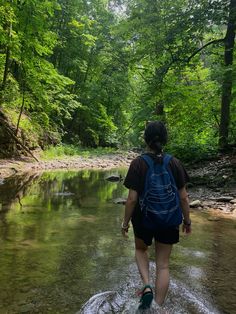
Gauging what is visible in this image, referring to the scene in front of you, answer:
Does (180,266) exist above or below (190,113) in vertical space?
below

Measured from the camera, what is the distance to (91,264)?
16.2 ft

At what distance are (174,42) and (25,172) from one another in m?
8.15

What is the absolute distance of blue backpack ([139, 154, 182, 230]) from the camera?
354 cm

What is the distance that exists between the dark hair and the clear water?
1.54 meters

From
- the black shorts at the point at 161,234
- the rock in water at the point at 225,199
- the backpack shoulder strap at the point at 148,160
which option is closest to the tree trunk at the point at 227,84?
the rock in water at the point at 225,199

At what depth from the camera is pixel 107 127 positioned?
3928cm

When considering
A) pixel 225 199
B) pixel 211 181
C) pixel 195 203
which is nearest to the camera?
pixel 195 203

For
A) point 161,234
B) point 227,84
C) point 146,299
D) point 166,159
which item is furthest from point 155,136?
point 227,84

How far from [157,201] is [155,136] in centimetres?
64

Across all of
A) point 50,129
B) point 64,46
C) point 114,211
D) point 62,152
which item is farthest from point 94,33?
point 114,211

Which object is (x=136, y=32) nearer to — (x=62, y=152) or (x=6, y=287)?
(x=62, y=152)

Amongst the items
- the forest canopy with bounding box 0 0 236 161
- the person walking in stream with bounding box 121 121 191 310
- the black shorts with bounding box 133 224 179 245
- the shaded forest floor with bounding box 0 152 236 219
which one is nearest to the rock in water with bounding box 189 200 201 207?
the shaded forest floor with bounding box 0 152 236 219

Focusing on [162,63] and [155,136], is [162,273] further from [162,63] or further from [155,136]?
[162,63]

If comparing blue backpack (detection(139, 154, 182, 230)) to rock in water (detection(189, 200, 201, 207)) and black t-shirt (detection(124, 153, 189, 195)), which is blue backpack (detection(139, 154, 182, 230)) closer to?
black t-shirt (detection(124, 153, 189, 195))
